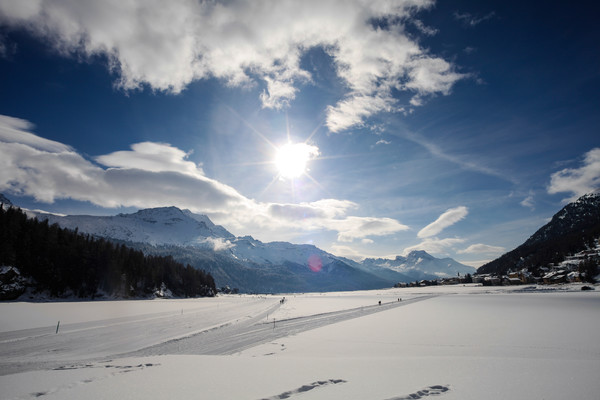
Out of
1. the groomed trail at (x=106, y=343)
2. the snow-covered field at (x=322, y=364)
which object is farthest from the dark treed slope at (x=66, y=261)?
the snow-covered field at (x=322, y=364)

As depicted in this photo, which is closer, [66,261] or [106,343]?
[106,343]

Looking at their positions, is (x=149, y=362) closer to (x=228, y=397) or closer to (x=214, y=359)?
(x=214, y=359)

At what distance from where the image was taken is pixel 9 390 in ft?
33.4

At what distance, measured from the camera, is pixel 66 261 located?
79438 mm

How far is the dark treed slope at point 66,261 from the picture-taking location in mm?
71188

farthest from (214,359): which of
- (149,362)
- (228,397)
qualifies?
(228,397)

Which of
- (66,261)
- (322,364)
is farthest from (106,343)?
(66,261)

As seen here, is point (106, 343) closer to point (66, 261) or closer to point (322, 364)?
point (322, 364)

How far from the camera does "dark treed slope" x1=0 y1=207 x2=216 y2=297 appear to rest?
71.2 m

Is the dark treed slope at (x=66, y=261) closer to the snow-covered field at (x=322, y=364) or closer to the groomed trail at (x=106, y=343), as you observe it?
the groomed trail at (x=106, y=343)

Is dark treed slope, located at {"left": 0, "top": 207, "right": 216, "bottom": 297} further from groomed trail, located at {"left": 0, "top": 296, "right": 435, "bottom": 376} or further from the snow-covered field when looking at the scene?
the snow-covered field

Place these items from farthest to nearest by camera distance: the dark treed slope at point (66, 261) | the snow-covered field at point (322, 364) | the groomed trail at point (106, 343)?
the dark treed slope at point (66, 261)
the groomed trail at point (106, 343)
the snow-covered field at point (322, 364)

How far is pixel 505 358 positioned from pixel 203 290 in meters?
149

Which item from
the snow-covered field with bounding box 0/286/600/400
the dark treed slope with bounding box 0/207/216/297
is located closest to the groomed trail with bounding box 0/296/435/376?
the snow-covered field with bounding box 0/286/600/400
